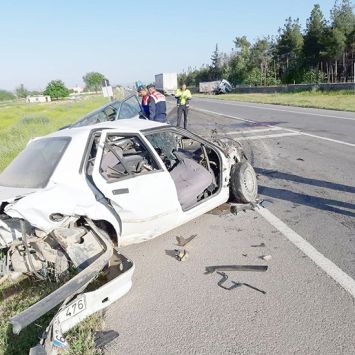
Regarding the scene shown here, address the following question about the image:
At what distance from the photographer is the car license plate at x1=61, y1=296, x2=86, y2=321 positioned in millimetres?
2732

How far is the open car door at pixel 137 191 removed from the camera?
371cm

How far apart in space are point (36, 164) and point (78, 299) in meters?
1.66

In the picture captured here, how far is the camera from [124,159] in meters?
4.55

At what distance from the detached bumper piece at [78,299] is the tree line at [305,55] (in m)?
44.1

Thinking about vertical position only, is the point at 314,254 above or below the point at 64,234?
below

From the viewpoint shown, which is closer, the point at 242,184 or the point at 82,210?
the point at 82,210

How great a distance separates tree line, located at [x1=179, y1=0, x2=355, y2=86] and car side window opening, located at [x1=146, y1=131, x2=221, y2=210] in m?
41.5

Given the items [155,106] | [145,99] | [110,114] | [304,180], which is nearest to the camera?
[304,180]

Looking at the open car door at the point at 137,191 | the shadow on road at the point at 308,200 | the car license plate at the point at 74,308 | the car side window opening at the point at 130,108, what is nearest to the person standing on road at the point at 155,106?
the car side window opening at the point at 130,108

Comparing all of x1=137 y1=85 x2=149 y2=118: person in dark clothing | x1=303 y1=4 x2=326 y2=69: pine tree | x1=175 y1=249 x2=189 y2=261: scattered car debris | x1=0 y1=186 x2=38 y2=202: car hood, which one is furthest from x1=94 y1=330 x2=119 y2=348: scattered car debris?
x1=303 y1=4 x2=326 y2=69: pine tree

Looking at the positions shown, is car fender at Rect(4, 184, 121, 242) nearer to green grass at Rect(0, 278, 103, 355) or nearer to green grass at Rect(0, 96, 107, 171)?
green grass at Rect(0, 278, 103, 355)

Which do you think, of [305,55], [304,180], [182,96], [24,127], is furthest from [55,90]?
[304,180]

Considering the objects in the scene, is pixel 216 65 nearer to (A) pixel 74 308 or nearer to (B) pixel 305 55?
(B) pixel 305 55

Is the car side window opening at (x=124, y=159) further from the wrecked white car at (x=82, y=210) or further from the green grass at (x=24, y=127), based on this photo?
the green grass at (x=24, y=127)
